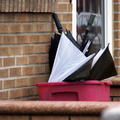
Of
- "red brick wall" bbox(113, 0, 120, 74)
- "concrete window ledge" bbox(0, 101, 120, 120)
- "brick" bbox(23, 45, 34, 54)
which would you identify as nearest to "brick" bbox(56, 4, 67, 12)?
"brick" bbox(23, 45, 34, 54)

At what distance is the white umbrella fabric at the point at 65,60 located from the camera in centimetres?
411

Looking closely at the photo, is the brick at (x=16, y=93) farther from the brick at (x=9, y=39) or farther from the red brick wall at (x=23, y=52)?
the brick at (x=9, y=39)

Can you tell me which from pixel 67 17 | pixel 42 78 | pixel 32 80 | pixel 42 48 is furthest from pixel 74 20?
pixel 32 80

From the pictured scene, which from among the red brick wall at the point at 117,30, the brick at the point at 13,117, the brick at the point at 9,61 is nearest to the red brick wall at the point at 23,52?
the brick at the point at 9,61

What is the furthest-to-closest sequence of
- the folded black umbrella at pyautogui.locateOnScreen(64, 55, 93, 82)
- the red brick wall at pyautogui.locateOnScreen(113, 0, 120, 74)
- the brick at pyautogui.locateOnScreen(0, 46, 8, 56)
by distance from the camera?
the red brick wall at pyautogui.locateOnScreen(113, 0, 120, 74) → the brick at pyautogui.locateOnScreen(0, 46, 8, 56) → the folded black umbrella at pyautogui.locateOnScreen(64, 55, 93, 82)

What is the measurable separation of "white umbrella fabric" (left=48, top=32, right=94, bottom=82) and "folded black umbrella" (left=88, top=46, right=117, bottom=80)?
17cm

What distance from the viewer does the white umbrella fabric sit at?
4.11 m

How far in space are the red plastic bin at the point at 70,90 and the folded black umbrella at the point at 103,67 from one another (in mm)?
159

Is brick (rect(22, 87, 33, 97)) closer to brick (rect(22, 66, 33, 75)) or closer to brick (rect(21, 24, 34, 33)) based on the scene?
brick (rect(22, 66, 33, 75))

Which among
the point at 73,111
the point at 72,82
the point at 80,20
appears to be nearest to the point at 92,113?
the point at 73,111

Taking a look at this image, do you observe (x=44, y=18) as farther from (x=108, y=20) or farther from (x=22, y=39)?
(x=108, y=20)

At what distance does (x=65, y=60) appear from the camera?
4.22 metres

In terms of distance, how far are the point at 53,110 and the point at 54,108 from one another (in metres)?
0.01

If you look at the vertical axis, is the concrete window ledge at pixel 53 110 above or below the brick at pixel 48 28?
below
